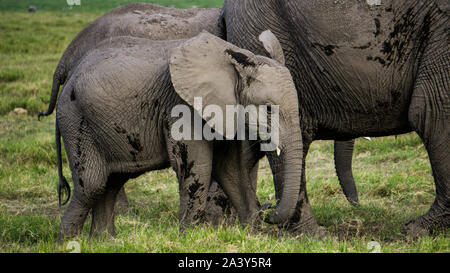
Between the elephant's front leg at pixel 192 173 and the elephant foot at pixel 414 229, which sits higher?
the elephant's front leg at pixel 192 173

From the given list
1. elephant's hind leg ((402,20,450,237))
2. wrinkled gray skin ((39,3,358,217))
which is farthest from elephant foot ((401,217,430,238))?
wrinkled gray skin ((39,3,358,217))

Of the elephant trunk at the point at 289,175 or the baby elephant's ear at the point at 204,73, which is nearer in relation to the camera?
the elephant trunk at the point at 289,175

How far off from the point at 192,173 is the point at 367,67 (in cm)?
144

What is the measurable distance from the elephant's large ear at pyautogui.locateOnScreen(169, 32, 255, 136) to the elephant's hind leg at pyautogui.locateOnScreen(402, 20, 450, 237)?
49.3 inches

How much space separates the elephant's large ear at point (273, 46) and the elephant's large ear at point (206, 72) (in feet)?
0.67

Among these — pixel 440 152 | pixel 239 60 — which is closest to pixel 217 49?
pixel 239 60

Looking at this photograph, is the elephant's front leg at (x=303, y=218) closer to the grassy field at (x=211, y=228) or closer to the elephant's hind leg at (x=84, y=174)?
the grassy field at (x=211, y=228)

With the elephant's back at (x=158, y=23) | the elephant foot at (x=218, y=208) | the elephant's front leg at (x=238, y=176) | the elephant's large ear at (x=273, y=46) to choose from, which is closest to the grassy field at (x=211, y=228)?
the elephant's front leg at (x=238, y=176)

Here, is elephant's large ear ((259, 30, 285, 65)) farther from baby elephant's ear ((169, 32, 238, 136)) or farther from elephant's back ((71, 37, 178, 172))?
elephant's back ((71, 37, 178, 172))

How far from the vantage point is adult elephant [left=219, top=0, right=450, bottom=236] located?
4594mm

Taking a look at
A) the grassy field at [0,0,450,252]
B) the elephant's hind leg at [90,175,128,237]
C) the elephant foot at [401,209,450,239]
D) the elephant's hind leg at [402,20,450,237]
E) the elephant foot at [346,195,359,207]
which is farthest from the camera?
the elephant foot at [346,195,359,207]

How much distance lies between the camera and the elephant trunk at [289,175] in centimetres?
430

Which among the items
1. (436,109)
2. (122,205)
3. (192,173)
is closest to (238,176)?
(192,173)

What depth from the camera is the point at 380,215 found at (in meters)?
5.87
